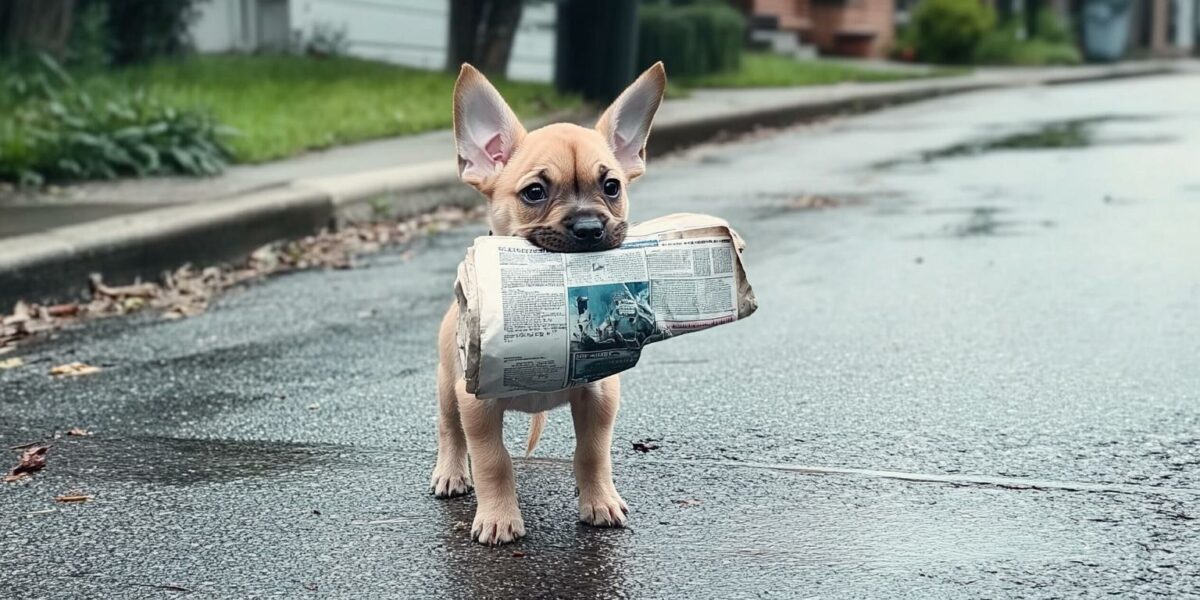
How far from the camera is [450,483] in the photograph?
3.82 meters

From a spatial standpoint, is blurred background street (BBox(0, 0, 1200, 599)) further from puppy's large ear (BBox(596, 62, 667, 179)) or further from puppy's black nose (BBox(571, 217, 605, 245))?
puppy's large ear (BBox(596, 62, 667, 179))

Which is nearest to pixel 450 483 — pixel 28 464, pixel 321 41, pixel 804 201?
pixel 28 464

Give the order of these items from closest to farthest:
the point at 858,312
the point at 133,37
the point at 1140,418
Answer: the point at 1140,418 < the point at 858,312 < the point at 133,37

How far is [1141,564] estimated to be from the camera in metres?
3.20

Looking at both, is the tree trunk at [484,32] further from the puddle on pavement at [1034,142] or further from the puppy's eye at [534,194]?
the puppy's eye at [534,194]

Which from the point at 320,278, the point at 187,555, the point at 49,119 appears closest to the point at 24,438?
the point at 187,555

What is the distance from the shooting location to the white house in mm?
18344

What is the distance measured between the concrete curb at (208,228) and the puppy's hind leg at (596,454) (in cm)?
365

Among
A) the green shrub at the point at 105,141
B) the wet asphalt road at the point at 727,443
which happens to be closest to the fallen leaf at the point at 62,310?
the wet asphalt road at the point at 727,443

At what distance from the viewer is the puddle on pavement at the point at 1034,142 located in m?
12.6

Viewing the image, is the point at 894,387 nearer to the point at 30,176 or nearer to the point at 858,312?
the point at 858,312

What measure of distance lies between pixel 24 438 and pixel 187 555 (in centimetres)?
131

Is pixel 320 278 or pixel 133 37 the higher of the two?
pixel 133 37

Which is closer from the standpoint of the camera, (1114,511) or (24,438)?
(1114,511)
